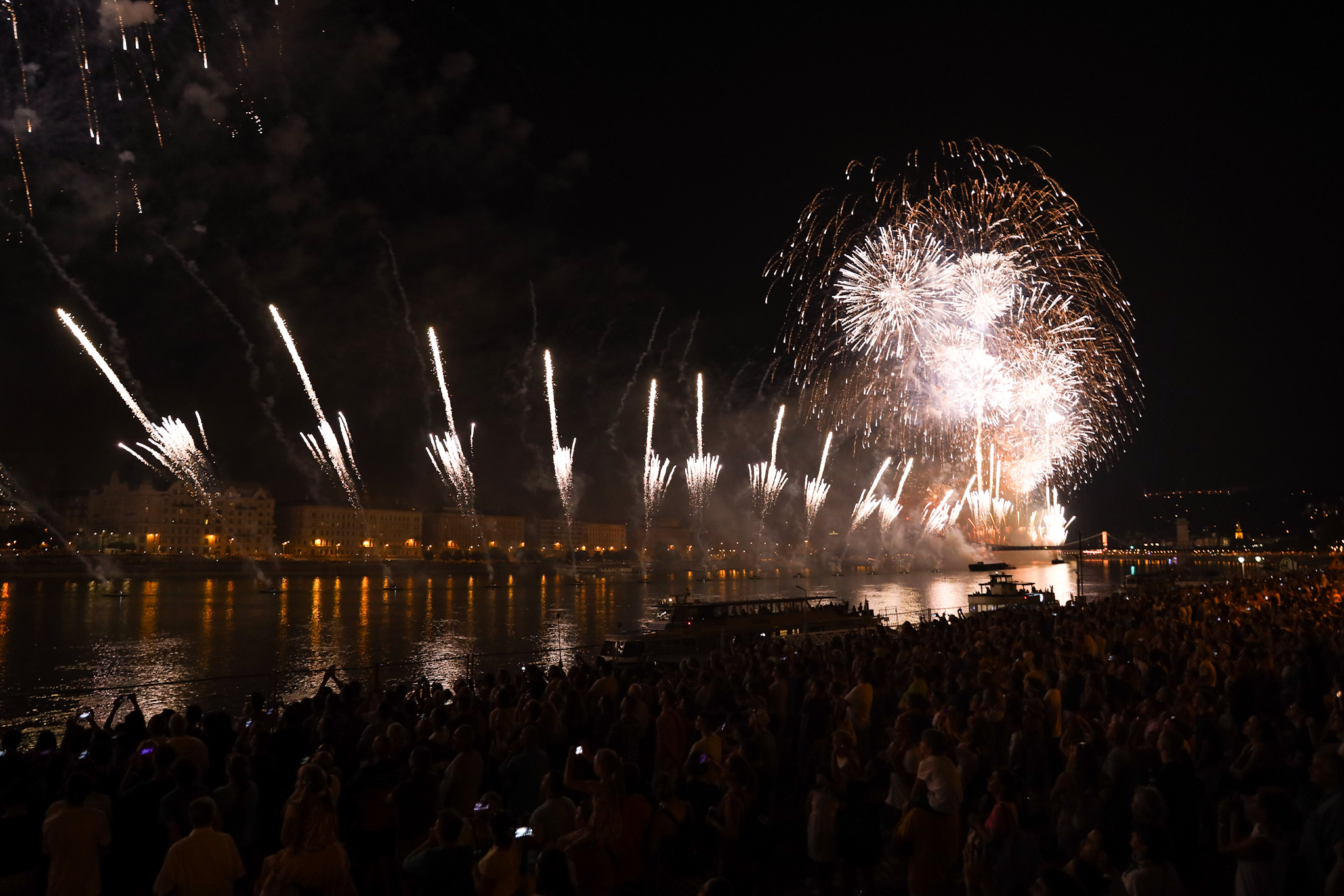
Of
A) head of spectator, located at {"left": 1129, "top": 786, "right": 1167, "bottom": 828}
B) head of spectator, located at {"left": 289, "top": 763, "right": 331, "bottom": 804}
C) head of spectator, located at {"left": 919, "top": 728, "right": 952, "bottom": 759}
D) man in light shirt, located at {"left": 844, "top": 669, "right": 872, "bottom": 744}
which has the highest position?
head of spectator, located at {"left": 289, "top": 763, "right": 331, "bottom": 804}

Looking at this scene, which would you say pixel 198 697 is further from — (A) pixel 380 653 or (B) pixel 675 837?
(B) pixel 675 837

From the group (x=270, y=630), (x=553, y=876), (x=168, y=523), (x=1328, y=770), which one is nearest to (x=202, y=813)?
(x=553, y=876)

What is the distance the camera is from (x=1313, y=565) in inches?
3199

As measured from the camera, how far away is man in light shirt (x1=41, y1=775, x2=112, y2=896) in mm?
4766

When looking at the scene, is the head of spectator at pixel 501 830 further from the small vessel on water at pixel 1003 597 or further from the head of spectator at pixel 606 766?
the small vessel on water at pixel 1003 597

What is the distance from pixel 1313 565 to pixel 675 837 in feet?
322

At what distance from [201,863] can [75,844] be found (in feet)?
3.60

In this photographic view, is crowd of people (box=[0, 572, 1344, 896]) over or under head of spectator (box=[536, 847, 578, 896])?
under

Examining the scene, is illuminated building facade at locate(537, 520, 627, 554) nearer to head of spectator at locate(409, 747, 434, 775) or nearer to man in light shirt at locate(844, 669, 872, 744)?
man in light shirt at locate(844, 669, 872, 744)

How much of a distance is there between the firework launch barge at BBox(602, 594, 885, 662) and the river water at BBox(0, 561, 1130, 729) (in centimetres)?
435

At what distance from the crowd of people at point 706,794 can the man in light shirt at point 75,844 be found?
1 cm

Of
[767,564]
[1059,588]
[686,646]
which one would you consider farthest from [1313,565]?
[767,564]

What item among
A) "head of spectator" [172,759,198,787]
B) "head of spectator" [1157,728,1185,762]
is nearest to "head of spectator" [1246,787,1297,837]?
"head of spectator" [1157,728,1185,762]

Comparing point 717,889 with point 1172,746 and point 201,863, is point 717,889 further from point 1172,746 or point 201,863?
point 1172,746
